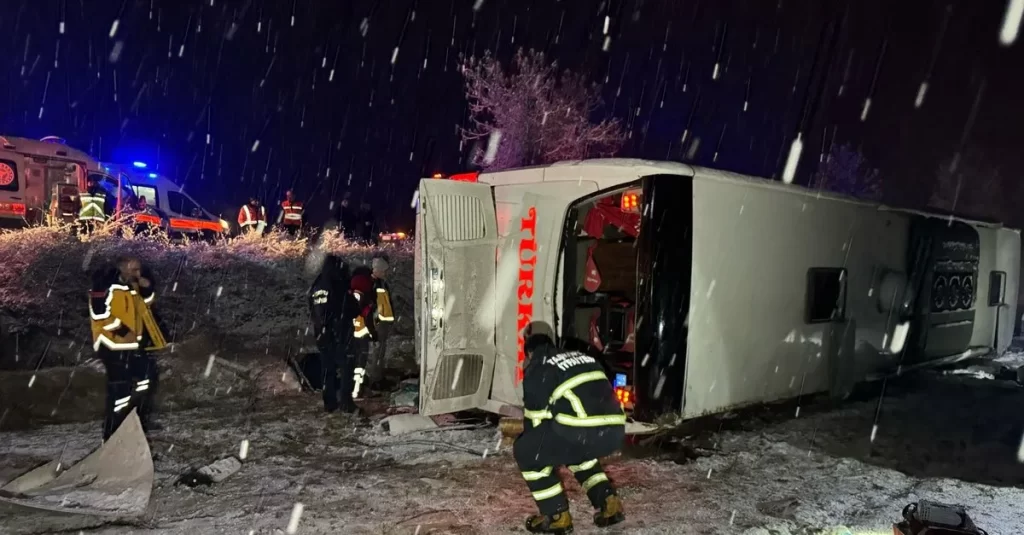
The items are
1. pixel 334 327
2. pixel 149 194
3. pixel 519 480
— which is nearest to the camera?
pixel 519 480

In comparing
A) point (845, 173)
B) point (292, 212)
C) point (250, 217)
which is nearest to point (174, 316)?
point (250, 217)

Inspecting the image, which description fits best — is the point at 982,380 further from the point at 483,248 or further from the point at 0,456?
the point at 0,456

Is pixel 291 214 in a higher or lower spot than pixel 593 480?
higher

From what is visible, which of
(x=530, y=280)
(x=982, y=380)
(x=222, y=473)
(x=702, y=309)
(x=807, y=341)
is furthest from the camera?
(x=982, y=380)

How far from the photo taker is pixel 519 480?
5113 millimetres

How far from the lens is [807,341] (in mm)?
6754

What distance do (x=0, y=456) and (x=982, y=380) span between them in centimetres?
1186

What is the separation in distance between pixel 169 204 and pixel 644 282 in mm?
15180

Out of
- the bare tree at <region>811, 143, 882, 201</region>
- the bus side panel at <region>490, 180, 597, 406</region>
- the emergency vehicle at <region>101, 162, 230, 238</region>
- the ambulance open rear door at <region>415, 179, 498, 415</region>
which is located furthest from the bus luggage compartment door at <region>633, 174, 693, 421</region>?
the bare tree at <region>811, 143, 882, 201</region>

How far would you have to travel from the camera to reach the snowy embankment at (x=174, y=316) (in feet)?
24.9

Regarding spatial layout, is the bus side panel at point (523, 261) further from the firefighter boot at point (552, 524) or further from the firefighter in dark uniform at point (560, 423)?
the firefighter boot at point (552, 524)

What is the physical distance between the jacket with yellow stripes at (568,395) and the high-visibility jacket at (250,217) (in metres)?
10.5

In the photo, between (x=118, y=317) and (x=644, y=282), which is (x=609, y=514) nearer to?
(x=644, y=282)

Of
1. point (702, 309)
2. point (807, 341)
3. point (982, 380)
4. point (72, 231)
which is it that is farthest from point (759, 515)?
point (72, 231)
